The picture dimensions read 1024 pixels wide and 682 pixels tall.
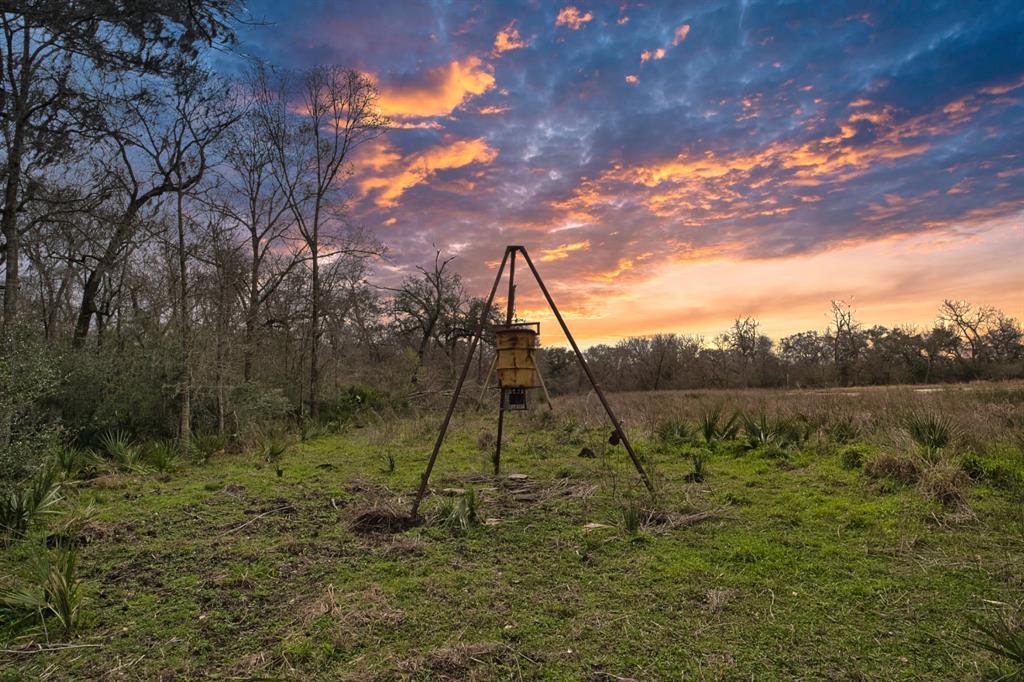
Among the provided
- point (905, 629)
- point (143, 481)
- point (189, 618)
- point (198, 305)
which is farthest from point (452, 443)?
point (905, 629)

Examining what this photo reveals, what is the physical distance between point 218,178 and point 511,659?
16186 millimetres

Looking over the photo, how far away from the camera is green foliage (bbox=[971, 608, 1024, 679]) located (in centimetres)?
282

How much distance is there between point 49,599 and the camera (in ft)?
12.4

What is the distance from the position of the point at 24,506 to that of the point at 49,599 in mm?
2688

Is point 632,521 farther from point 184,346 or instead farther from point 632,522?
point 184,346

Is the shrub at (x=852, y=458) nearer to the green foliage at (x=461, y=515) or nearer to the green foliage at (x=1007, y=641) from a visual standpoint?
the green foliage at (x=1007, y=641)

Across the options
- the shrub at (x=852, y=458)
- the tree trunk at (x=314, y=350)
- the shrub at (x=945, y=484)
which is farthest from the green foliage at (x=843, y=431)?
the tree trunk at (x=314, y=350)

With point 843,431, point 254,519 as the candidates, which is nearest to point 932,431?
point 843,431

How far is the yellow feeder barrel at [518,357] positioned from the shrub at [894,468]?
15.7 ft

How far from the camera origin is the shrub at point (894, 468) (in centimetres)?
673

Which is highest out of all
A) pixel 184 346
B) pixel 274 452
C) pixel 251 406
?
pixel 184 346

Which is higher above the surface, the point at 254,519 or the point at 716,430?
the point at 716,430

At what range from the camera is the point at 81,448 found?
34.4 ft

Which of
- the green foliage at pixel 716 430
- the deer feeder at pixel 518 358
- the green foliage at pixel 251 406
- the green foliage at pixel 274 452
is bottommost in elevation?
the green foliage at pixel 274 452
